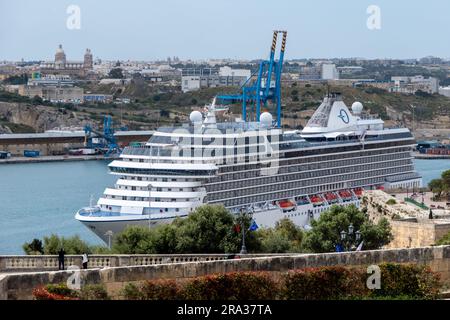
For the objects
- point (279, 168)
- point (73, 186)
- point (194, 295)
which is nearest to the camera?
point (194, 295)

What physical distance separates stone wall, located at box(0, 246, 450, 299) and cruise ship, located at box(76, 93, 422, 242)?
15985 millimetres

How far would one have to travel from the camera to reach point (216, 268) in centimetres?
629

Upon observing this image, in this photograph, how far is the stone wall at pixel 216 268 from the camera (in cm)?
587

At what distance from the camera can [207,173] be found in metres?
26.3

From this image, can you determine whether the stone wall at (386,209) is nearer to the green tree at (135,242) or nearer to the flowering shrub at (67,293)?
the green tree at (135,242)

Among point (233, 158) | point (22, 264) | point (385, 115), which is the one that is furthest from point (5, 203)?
point (385, 115)

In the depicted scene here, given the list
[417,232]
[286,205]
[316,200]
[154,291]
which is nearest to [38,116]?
[316,200]

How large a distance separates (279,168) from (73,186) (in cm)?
1360

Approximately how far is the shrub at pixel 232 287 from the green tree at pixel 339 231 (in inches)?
301

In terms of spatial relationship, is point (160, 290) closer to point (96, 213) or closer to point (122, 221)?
point (122, 221)

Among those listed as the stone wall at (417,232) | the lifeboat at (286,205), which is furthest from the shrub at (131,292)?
the lifeboat at (286,205)

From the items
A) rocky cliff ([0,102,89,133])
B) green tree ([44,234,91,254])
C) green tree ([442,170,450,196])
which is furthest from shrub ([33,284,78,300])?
rocky cliff ([0,102,89,133])

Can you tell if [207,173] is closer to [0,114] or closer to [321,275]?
[321,275]
